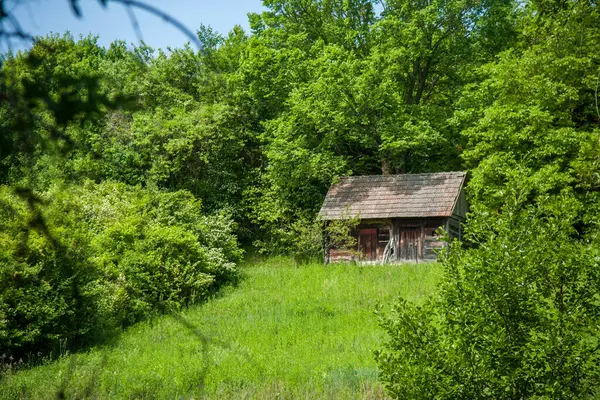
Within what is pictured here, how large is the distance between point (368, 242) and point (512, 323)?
72.7 feet

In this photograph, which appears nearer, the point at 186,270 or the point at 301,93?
the point at 186,270

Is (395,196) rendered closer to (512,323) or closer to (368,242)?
(368,242)

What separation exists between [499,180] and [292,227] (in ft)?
28.1

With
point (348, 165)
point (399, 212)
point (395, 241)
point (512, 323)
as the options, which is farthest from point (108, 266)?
point (348, 165)

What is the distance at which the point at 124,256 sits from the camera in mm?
21656

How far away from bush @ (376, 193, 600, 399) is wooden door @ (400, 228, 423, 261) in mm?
20390

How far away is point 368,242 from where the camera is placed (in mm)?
29984

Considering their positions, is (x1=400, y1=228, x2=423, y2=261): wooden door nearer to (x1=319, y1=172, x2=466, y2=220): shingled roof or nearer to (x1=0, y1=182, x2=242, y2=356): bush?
(x1=319, y1=172, x2=466, y2=220): shingled roof

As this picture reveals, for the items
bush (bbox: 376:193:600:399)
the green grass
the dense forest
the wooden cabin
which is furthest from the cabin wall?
bush (bbox: 376:193:600:399)

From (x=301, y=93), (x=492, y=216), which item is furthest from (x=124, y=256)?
(x=492, y=216)

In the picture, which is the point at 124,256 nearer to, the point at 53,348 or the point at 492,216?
the point at 53,348

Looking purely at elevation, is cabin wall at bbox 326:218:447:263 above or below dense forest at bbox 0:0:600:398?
below

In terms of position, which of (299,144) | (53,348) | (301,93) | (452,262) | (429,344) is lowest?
(53,348)

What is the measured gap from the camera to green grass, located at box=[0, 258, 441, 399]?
12102mm
